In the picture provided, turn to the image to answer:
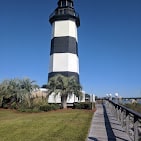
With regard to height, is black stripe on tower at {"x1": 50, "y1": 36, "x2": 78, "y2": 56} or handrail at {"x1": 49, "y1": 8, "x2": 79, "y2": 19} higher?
handrail at {"x1": 49, "y1": 8, "x2": 79, "y2": 19}

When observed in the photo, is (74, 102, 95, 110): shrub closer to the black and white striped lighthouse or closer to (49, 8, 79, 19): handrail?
the black and white striped lighthouse

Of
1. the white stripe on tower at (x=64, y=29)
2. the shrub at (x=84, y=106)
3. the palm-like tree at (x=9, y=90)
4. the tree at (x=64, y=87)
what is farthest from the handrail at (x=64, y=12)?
the shrub at (x=84, y=106)

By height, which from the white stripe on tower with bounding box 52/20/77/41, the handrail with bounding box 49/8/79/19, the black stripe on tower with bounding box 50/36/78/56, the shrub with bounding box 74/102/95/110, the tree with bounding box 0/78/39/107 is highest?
the handrail with bounding box 49/8/79/19

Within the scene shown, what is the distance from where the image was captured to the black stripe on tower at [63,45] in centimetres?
2817

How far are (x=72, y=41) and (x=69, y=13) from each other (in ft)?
14.3

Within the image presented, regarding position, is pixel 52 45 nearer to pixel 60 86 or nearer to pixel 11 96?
pixel 60 86

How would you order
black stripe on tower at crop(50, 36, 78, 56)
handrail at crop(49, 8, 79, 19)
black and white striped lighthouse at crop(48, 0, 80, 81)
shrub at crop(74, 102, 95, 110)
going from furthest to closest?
handrail at crop(49, 8, 79, 19) → black stripe on tower at crop(50, 36, 78, 56) → black and white striped lighthouse at crop(48, 0, 80, 81) → shrub at crop(74, 102, 95, 110)

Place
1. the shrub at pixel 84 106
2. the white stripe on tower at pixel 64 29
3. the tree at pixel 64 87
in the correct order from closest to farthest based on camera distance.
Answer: the shrub at pixel 84 106, the tree at pixel 64 87, the white stripe on tower at pixel 64 29

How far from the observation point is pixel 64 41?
28.6 m

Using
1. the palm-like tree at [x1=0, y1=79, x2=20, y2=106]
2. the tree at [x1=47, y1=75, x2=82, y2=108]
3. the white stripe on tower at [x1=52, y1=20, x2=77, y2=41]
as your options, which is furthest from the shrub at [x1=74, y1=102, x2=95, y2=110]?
the white stripe on tower at [x1=52, y1=20, x2=77, y2=41]

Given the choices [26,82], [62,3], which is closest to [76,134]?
[26,82]

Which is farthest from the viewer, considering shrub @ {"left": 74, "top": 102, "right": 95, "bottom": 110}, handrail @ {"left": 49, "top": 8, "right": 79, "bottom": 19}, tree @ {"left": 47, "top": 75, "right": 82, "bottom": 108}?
handrail @ {"left": 49, "top": 8, "right": 79, "bottom": 19}

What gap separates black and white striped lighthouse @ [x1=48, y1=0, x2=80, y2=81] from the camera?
90.6 feet

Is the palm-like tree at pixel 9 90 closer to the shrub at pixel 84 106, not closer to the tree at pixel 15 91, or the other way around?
the tree at pixel 15 91
